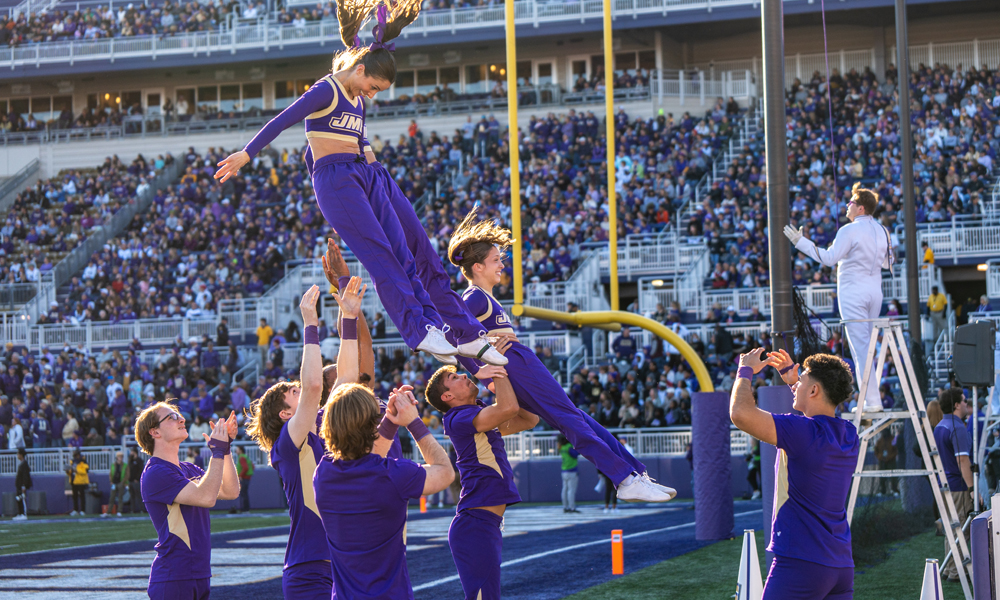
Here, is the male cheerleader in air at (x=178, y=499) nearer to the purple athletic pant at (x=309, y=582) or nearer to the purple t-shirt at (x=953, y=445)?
the purple athletic pant at (x=309, y=582)

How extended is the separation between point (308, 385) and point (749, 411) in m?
1.81

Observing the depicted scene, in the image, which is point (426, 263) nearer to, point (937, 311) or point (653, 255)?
point (937, 311)

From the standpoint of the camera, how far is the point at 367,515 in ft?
13.6

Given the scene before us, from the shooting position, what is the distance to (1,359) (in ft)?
83.6

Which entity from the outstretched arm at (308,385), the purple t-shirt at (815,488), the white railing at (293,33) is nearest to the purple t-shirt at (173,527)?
the outstretched arm at (308,385)

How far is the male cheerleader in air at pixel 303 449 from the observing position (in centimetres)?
468

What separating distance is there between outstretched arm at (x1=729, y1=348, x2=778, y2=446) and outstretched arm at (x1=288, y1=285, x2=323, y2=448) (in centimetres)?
172

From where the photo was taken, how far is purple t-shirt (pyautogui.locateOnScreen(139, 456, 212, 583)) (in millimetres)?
5262

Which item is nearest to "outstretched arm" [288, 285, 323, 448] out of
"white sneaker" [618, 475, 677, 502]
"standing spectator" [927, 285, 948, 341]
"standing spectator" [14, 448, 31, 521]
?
"white sneaker" [618, 475, 677, 502]

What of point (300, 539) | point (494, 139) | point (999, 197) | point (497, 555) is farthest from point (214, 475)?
point (494, 139)

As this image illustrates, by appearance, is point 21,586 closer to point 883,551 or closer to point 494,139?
point 883,551

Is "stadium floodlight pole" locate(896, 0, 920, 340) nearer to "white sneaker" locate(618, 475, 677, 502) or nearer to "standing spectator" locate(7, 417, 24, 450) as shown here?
"white sneaker" locate(618, 475, 677, 502)

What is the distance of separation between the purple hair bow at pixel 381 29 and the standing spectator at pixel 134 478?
1653 centimetres

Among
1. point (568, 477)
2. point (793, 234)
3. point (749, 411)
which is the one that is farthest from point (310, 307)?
point (568, 477)
